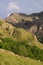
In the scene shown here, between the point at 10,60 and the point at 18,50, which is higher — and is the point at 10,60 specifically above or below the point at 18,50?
above

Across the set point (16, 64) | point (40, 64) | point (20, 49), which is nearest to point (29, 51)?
point (20, 49)

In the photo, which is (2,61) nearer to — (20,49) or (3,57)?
(3,57)

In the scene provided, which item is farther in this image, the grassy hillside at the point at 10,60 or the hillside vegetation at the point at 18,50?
the hillside vegetation at the point at 18,50

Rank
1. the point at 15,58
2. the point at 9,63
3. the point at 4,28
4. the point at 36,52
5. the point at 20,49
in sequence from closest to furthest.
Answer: the point at 9,63, the point at 15,58, the point at 20,49, the point at 36,52, the point at 4,28

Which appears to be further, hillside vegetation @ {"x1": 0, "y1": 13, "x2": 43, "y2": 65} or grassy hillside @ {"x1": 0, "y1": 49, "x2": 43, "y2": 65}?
hillside vegetation @ {"x1": 0, "y1": 13, "x2": 43, "y2": 65}

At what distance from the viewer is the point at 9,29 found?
167 m

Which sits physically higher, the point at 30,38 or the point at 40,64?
the point at 40,64

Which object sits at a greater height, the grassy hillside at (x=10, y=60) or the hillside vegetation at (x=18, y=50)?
the grassy hillside at (x=10, y=60)

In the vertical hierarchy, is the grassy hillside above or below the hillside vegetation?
above

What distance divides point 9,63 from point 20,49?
5135 centimetres

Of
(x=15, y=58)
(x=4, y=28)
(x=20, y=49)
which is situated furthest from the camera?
(x=4, y=28)

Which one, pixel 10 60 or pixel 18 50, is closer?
pixel 10 60

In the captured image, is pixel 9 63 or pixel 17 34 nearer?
pixel 9 63

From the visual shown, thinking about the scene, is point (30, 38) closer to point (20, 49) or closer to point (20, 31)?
point (20, 31)
